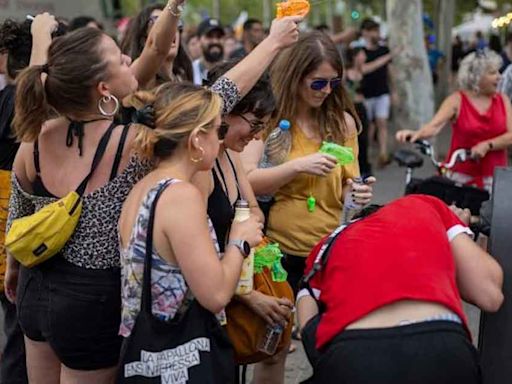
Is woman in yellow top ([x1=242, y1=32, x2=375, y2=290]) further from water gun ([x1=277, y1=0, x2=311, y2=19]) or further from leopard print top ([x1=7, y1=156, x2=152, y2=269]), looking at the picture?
leopard print top ([x1=7, y1=156, x2=152, y2=269])

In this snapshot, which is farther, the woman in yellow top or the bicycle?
the bicycle

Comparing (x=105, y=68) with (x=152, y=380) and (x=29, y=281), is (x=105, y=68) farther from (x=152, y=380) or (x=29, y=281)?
(x=152, y=380)

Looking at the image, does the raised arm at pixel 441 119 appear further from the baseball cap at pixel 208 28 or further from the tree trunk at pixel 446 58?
the tree trunk at pixel 446 58

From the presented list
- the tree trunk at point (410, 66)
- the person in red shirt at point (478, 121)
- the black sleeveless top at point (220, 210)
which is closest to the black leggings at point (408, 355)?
the black sleeveless top at point (220, 210)

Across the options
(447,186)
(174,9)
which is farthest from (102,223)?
(447,186)


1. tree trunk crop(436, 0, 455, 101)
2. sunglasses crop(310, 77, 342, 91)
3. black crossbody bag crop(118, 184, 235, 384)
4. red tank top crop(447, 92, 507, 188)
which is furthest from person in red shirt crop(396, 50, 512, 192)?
tree trunk crop(436, 0, 455, 101)

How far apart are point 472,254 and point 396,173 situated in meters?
9.13

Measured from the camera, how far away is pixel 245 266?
259 centimetres

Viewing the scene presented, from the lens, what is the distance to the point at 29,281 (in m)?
2.68

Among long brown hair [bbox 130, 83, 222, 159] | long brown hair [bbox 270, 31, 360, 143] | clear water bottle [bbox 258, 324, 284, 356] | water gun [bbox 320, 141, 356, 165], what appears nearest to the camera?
long brown hair [bbox 130, 83, 222, 159]

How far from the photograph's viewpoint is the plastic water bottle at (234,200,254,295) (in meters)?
2.54

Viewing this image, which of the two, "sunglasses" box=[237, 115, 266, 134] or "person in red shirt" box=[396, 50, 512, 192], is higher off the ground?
"sunglasses" box=[237, 115, 266, 134]

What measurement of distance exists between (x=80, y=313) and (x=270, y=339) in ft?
2.34

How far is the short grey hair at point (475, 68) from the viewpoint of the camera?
5.73 m
